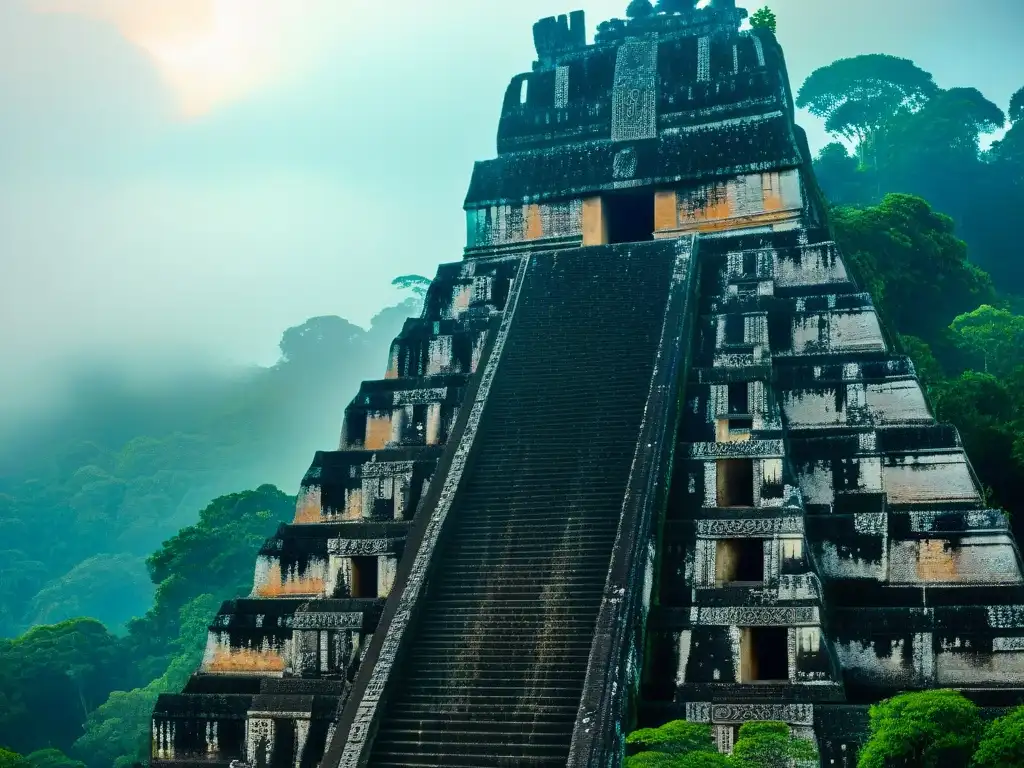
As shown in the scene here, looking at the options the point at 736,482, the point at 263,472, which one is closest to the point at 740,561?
the point at 736,482

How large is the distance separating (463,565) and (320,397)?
67823 mm

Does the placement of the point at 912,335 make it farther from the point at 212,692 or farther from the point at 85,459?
the point at 85,459

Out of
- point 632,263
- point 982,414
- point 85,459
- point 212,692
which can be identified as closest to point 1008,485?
point 982,414

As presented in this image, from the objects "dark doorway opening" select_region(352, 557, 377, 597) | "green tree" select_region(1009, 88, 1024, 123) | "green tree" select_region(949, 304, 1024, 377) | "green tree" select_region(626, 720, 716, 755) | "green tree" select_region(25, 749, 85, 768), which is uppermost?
"green tree" select_region(1009, 88, 1024, 123)

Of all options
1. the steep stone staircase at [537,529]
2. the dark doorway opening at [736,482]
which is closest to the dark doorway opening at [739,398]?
the dark doorway opening at [736,482]

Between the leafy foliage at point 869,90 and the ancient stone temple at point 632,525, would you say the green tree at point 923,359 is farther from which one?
the leafy foliage at point 869,90

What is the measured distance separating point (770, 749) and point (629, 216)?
11.1 metres

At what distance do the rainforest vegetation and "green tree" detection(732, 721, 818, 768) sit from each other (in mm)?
16

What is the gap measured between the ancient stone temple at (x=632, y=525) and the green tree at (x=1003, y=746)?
5.97 ft

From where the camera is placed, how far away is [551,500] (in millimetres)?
13484

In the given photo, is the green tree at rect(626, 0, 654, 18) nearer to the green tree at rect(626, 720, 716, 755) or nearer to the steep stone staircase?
the steep stone staircase

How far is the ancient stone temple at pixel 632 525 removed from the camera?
38.5ft

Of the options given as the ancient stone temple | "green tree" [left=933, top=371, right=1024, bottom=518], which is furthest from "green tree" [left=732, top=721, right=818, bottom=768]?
"green tree" [left=933, top=371, right=1024, bottom=518]

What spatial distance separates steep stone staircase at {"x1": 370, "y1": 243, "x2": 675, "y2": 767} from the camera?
11.4m
